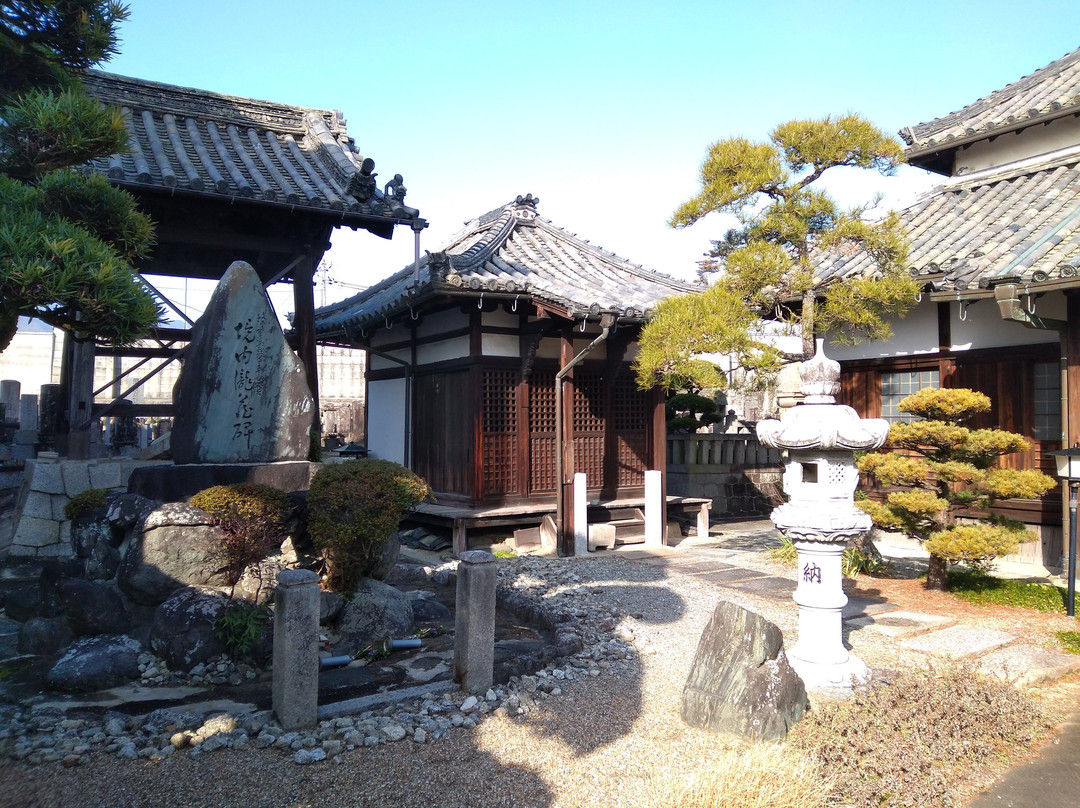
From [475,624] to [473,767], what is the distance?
4.00 feet

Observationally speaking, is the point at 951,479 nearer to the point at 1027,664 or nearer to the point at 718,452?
the point at 1027,664

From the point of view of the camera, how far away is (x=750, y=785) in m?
3.78

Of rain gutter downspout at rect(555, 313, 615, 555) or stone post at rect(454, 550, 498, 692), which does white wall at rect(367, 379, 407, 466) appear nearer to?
rain gutter downspout at rect(555, 313, 615, 555)

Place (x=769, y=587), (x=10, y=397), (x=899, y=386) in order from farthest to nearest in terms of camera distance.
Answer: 1. (x=10, y=397)
2. (x=899, y=386)
3. (x=769, y=587)

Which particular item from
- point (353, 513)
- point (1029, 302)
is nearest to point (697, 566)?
point (1029, 302)

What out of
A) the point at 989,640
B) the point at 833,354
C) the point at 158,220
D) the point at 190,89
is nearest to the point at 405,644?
the point at 989,640

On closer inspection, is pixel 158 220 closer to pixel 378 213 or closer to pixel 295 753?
pixel 378 213

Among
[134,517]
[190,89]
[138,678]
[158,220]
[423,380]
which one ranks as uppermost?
[190,89]

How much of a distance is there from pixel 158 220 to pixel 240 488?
192 inches

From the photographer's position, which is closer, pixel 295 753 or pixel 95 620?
pixel 295 753

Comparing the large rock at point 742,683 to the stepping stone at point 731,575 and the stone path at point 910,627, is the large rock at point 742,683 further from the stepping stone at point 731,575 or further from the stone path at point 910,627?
the stepping stone at point 731,575

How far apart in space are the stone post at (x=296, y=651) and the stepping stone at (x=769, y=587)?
5.51 metres

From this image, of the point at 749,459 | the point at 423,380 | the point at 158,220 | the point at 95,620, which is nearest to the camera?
the point at 95,620

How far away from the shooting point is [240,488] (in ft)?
21.8
